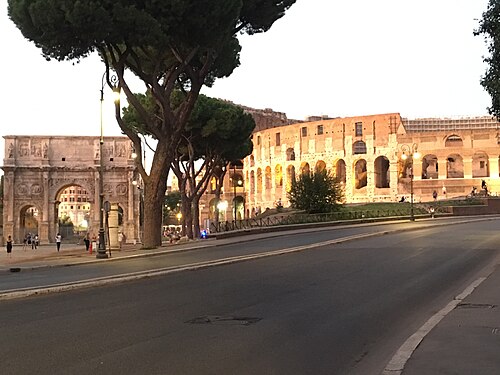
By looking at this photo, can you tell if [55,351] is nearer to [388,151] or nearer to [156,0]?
[156,0]

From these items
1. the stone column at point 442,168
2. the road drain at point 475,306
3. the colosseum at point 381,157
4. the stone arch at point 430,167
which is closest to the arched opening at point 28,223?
the colosseum at point 381,157

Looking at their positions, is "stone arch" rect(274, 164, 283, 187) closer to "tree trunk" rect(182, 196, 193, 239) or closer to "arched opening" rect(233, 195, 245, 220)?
"arched opening" rect(233, 195, 245, 220)

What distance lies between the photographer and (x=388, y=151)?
77.6 metres

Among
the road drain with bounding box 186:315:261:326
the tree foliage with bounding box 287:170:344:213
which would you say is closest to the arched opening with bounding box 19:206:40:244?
the tree foliage with bounding box 287:170:344:213

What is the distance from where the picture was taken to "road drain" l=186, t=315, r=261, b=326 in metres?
8.60

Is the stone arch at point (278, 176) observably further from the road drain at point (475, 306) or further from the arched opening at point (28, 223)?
the road drain at point (475, 306)

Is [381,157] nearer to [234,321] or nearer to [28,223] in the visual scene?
[28,223]

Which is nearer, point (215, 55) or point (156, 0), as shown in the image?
point (156, 0)

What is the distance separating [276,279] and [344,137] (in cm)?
6786

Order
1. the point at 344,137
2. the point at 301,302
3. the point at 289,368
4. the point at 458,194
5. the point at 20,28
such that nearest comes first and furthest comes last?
the point at 289,368 → the point at 301,302 → the point at 20,28 → the point at 458,194 → the point at 344,137

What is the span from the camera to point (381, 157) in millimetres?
80500

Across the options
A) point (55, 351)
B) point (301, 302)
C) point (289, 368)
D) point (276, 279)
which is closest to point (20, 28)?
point (276, 279)

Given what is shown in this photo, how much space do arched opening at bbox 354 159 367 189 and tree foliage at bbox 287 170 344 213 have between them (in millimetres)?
31861

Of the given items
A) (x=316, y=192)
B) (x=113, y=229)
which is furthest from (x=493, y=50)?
(x=316, y=192)
